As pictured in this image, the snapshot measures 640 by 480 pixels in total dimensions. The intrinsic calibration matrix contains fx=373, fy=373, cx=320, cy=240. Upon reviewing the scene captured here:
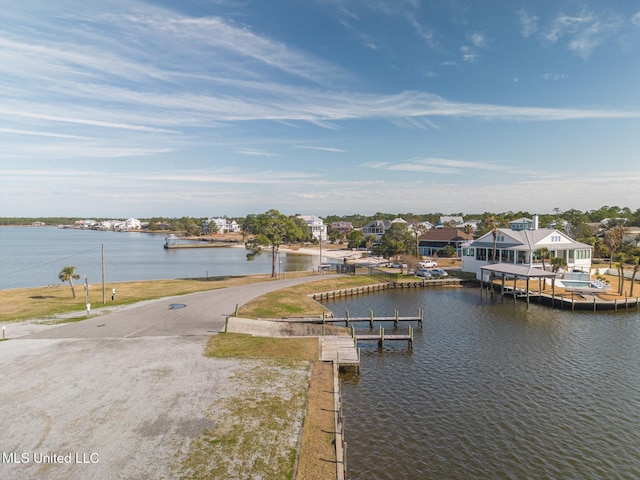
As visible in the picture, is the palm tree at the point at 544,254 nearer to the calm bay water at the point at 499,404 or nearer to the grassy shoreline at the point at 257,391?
the calm bay water at the point at 499,404

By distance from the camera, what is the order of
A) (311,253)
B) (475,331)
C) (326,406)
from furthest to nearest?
(311,253) < (475,331) < (326,406)

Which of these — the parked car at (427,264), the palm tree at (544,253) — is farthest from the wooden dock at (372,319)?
the parked car at (427,264)

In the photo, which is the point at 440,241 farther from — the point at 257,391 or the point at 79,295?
the point at 257,391

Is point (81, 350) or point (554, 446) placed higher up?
point (81, 350)

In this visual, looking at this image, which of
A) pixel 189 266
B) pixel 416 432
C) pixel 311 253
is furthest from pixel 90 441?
pixel 311 253

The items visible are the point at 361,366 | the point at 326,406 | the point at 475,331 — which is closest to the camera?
the point at 326,406

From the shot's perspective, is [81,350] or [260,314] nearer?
[81,350]

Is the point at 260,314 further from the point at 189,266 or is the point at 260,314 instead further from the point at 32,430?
the point at 189,266
